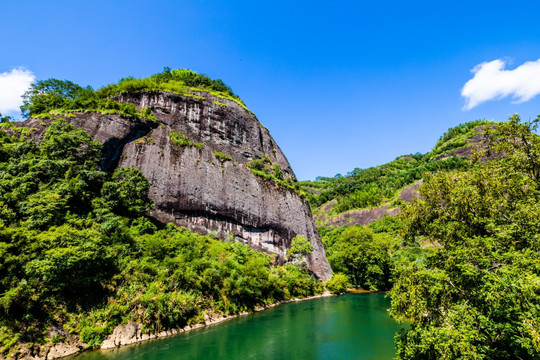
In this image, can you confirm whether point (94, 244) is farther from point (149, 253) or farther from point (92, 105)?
point (92, 105)

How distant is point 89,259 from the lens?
15.1 metres

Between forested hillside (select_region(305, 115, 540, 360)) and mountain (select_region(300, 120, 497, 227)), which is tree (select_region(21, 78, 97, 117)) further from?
mountain (select_region(300, 120, 497, 227))

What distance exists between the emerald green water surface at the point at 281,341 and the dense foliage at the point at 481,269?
5357 mm

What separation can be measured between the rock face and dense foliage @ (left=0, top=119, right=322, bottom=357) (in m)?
3.37

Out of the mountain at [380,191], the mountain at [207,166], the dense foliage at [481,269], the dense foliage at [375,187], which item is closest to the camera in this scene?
the dense foliage at [481,269]

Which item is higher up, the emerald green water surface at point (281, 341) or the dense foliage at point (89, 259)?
the dense foliage at point (89, 259)

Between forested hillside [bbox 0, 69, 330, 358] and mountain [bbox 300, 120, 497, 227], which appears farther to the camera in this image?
mountain [bbox 300, 120, 497, 227]

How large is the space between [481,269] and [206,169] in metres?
30.7

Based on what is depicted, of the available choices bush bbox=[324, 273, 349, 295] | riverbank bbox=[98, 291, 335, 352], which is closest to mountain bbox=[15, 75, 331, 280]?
bush bbox=[324, 273, 349, 295]

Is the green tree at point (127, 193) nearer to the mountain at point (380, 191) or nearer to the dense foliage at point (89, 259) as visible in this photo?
the dense foliage at point (89, 259)

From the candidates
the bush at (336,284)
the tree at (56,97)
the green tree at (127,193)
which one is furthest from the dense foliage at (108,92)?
the bush at (336,284)

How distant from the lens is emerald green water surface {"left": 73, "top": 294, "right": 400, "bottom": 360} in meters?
12.4

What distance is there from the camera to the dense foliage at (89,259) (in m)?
13.2

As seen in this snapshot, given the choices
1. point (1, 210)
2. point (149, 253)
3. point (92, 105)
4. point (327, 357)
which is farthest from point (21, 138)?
point (327, 357)
